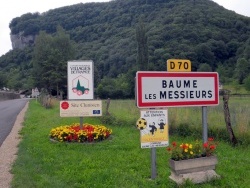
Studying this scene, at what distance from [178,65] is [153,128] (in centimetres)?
125

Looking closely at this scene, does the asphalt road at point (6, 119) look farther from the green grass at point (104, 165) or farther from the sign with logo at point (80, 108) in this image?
the green grass at point (104, 165)

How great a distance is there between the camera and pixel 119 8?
83750mm

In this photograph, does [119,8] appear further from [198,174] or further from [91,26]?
[198,174]

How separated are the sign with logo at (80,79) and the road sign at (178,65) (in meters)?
6.68

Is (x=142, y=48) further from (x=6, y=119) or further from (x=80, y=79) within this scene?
(x=80, y=79)

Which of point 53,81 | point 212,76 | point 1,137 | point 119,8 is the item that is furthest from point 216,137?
point 119,8

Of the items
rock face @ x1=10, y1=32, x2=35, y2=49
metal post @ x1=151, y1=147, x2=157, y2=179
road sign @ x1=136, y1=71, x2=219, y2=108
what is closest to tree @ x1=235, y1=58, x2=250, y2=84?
road sign @ x1=136, y1=71, x2=219, y2=108

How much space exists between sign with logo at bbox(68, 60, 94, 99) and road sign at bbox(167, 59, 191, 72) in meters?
6.68

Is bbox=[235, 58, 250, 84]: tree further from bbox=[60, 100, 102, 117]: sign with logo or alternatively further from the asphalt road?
bbox=[60, 100, 102, 117]: sign with logo

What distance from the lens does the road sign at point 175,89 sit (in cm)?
615

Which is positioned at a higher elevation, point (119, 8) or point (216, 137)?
point (119, 8)

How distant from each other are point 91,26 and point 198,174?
80787mm

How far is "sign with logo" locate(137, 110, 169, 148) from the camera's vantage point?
20.3ft

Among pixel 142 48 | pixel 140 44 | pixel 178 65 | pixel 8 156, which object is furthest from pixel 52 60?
pixel 178 65
